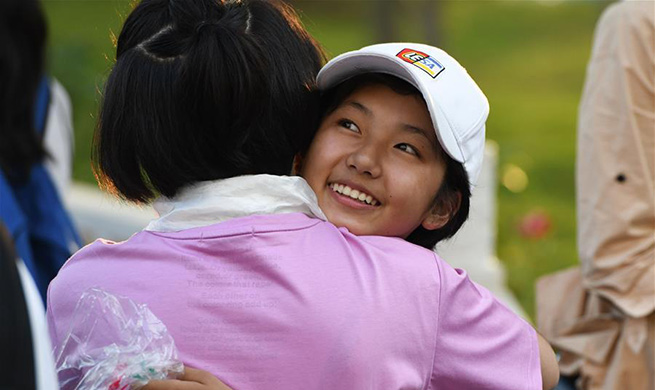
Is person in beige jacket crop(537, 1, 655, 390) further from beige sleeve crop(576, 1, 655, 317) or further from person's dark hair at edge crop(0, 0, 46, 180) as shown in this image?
person's dark hair at edge crop(0, 0, 46, 180)

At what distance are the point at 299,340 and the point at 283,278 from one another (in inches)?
4.3

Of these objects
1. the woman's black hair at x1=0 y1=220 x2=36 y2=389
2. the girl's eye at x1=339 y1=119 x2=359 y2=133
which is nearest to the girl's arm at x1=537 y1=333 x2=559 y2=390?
the girl's eye at x1=339 y1=119 x2=359 y2=133

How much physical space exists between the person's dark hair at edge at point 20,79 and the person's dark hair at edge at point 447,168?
55.9 inches

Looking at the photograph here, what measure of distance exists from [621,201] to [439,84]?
1.18 m

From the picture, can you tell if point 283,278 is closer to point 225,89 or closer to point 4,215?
point 225,89

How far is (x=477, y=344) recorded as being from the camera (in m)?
1.95

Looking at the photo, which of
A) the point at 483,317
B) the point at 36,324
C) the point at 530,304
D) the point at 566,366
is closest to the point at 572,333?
the point at 566,366

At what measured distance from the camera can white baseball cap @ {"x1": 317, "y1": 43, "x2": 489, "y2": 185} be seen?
6.84ft

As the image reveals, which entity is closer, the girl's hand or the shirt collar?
the girl's hand

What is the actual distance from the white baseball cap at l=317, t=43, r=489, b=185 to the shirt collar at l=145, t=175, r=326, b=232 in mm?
296

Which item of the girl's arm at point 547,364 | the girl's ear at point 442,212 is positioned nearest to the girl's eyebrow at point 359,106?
the girl's ear at point 442,212

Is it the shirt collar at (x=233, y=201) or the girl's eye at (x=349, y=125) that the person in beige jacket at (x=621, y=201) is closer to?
the girl's eye at (x=349, y=125)

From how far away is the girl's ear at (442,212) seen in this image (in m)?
2.27

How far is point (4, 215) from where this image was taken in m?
3.42
